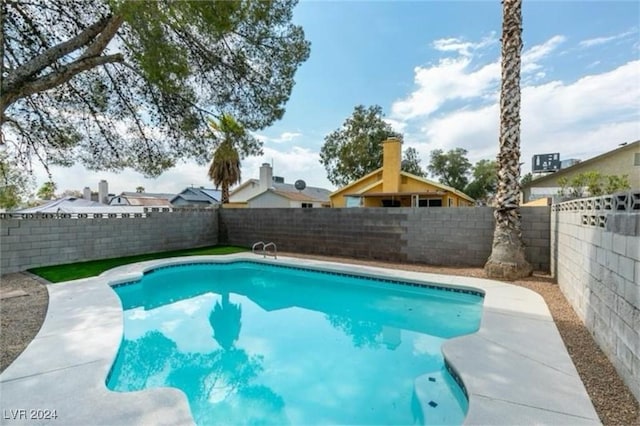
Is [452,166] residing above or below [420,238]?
above

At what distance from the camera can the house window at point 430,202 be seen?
18.9m

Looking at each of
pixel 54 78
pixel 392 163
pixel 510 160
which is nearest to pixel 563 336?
pixel 510 160

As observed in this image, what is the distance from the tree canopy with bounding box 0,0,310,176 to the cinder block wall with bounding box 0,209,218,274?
7.07ft

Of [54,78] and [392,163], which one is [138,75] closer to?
[54,78]

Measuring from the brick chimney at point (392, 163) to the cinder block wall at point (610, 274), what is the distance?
13.2 m

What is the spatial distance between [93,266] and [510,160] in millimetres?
12680

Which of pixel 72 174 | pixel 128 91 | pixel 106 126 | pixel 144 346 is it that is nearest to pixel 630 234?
pixel 144 346

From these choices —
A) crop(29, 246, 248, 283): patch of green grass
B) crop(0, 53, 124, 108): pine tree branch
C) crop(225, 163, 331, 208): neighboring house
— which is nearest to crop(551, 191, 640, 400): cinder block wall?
crop(0, 53, 124, 108): pine tree branch

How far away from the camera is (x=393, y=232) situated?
36.0ft

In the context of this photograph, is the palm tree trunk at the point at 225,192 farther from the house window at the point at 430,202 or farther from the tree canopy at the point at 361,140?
the house window at the point at 430,202

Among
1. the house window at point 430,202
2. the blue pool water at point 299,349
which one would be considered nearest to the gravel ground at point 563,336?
the blue pool water at point 299,349

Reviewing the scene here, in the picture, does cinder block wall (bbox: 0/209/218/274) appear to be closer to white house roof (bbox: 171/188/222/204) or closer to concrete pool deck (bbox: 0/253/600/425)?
concrete pool deck (bbox: 0/253/600/425)

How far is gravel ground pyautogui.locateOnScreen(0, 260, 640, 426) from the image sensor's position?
286 cm

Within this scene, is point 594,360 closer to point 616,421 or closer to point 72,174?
point 616,421
